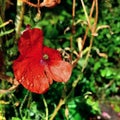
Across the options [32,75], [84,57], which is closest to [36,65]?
[32,75]

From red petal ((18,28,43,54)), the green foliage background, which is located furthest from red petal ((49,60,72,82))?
the green foliage background

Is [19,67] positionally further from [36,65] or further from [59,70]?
[59,70]

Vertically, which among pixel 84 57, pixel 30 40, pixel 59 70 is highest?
pixel 30 40

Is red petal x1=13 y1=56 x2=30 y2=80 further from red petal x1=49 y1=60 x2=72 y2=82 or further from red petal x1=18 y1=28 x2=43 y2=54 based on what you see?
red petal x1=49 y1=60 x2=72 y2=82

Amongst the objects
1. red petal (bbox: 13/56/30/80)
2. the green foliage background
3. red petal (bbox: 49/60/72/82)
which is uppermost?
red petal (bbox: 13/56/30/80)

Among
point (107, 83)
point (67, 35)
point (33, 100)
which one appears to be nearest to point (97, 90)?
point (107, 83)

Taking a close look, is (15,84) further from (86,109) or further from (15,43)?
(86,109)

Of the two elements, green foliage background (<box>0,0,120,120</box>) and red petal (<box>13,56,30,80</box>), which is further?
green foliage background (<box>0,0,120,120</box>)
